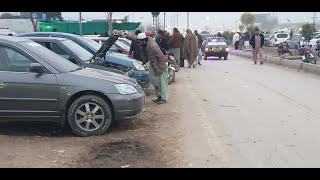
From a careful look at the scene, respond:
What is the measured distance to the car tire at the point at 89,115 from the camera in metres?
6.84

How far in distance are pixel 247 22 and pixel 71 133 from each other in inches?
3893

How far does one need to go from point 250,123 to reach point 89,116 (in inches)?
115

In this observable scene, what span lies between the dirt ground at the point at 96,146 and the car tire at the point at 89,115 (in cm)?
15

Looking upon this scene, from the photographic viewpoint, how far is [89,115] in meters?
6.90

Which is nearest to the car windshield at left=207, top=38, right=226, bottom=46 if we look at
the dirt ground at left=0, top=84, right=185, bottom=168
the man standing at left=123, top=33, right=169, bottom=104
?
the man standing at left=123, top=33, right=169, bottom=104

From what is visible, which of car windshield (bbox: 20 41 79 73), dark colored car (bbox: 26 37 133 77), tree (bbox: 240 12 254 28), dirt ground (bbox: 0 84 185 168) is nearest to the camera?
dirt ground (bbox: 0 84 185 168)

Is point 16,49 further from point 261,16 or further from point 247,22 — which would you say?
point 261,16

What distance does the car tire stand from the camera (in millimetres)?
6844

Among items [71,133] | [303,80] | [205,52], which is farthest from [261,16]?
[71,133]

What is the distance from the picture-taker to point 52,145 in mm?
6348

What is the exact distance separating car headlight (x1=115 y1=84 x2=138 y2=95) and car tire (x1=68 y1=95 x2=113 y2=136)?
333mm

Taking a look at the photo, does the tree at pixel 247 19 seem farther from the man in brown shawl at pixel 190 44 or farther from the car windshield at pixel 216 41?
the man in brown shawl at pixel 190 44

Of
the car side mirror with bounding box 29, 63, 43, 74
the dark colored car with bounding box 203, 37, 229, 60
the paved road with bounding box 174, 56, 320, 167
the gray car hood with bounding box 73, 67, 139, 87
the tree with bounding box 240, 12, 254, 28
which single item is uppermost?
the tree with bounding box 240, 12, 254, 28

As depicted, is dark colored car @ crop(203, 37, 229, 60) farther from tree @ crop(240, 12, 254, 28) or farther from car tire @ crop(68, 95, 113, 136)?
tree @ crop(240, 12, 254, 28)
